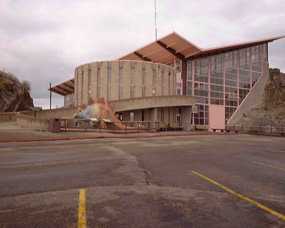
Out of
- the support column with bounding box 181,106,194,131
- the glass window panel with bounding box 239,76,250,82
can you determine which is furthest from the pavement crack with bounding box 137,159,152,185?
the glass window panel with bounding box 239,76,250,82

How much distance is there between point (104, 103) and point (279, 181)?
27.1m

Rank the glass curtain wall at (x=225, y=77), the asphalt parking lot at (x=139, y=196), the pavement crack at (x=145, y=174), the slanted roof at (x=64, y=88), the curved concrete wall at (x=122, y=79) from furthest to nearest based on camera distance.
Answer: the slanted roof at (x=64, y=88) < the glass curtain wall at (x=225, y=77) < the curved concrete wall at (x=122, y=79) < the pavement crack at (x=145, y=174) < the asphalt parking lot at (x=139, y=196)

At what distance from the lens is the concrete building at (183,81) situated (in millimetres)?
36812

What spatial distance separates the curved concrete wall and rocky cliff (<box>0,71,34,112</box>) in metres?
14.2

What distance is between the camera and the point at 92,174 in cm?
596

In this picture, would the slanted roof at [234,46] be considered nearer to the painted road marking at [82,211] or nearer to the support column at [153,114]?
the support column at [153,114]

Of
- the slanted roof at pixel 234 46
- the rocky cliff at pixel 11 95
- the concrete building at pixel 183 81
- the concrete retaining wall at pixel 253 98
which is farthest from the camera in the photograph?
the concrete retaining wall at pixel 253 98

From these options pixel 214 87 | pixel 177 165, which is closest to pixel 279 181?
pixel 177 165

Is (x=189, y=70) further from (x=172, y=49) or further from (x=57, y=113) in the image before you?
(x=57, y=113)

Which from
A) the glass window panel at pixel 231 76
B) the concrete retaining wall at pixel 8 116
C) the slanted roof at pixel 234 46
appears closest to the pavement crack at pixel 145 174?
the concrete retaining wall at pixel 8 116

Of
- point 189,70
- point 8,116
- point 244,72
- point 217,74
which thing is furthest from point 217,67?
point 8,116

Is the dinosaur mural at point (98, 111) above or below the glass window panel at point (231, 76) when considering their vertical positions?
below

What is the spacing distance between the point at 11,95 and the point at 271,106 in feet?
198

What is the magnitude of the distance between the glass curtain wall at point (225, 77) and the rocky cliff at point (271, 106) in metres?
4.57
